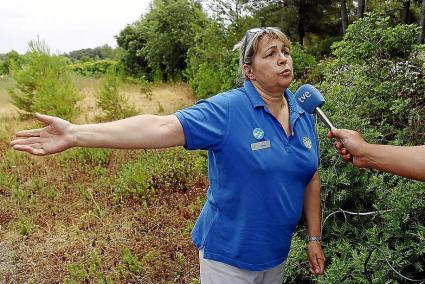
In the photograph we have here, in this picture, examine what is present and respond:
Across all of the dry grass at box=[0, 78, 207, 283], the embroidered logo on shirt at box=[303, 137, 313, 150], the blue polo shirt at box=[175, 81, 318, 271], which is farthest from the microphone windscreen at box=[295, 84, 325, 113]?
the dry grass at box=[0, 78, 207, 283]

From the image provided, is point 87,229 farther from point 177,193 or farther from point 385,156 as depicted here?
point 385,156

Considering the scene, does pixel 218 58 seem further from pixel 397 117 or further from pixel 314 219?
pixel 314 219

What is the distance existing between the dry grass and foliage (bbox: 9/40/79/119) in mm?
3177

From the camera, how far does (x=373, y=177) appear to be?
2.66 m

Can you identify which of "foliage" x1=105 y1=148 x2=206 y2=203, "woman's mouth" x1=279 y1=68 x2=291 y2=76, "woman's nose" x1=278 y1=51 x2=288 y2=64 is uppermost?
"woman's nose" x1=278 y1=51 x2=288 y2=64

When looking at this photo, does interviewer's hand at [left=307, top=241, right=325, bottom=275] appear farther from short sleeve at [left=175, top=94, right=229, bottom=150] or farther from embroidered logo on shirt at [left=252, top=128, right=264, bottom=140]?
short sleeve at [left=175, top=94, right=229, bottom=150]

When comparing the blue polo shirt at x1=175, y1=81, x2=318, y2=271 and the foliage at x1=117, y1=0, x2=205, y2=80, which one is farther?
the foliage at x1=117, y1=0, x2=205, y2=80

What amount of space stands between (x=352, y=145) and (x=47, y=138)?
4.39ft

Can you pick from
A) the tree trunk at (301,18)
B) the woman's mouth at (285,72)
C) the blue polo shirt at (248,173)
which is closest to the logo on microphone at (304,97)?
the blue polo shirt at (248,173)

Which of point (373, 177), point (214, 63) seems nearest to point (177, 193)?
point (373, 177)

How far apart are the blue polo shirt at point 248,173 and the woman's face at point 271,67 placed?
0.26 feet

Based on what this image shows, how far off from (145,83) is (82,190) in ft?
51.1

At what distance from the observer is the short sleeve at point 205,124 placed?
1829 mm

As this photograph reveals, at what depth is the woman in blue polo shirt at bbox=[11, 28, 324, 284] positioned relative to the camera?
1782mm
